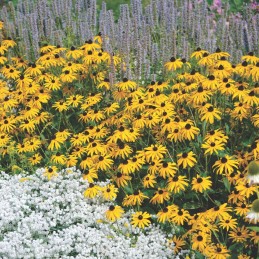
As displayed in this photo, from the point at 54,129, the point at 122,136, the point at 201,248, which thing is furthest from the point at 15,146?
the point at 201,248

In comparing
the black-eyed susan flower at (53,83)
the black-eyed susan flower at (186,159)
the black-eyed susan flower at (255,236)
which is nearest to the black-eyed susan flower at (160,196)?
the black-eyed susan flower at (186,159)

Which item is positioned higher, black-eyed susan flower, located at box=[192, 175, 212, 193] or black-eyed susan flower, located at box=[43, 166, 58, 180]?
black-eyed susan flower, located at box=[192, 175, 212, 193]

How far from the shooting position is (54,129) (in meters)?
5.45

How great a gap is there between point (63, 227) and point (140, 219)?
2.13 ft

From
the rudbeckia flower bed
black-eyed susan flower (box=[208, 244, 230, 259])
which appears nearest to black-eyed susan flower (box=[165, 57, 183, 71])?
the rudbeckia flower bed

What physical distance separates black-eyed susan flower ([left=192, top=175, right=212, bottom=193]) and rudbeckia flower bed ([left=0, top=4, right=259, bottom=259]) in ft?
0.04

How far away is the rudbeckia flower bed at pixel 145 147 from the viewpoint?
159 inches

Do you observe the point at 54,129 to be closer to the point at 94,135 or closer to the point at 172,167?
the point at 94,135

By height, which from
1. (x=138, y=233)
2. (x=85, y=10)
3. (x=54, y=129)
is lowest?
(x=138, y=233)

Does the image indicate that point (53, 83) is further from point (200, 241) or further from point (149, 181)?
point (200, 241)

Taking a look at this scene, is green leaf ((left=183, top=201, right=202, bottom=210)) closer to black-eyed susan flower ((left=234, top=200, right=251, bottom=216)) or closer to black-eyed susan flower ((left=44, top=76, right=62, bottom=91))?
black-eyed susan flower ((left=234, top=200, right=251, bottom=216))

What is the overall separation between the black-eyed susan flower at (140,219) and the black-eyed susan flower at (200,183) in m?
0.39

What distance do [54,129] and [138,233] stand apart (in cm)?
160

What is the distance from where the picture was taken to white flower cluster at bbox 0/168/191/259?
402 cm
